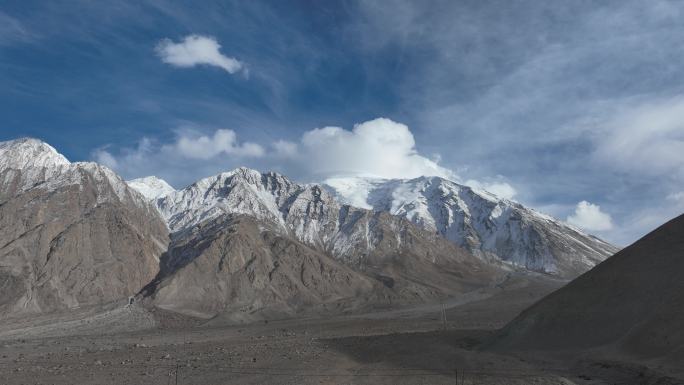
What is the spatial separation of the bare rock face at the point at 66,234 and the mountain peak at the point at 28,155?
25 centimetres

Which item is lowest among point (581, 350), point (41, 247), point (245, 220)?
point (581, 350)

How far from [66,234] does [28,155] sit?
156ft

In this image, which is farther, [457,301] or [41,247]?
[457,301]

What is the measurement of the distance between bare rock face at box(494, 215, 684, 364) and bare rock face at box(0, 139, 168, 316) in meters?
99.8

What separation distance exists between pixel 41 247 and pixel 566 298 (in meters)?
118

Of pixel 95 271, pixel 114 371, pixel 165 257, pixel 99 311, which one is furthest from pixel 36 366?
pixel 165 257

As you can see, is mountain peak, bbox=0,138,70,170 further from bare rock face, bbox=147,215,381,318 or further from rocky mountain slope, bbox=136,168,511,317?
bare rock face, bbox=147,215,381,318

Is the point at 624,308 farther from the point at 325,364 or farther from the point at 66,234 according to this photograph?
the point at 66,234

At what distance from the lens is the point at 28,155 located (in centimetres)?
16350

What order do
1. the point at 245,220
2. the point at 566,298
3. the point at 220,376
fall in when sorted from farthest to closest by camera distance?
1. the point at 245,220
2. the point at 566,298
3. the point at 220,376

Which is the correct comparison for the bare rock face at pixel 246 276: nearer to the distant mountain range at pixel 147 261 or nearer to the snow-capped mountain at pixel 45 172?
the distant mountain range at pixel 147 261

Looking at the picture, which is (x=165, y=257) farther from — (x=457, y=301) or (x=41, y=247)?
(x=457, y=301)

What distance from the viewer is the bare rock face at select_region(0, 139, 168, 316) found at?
379 ft

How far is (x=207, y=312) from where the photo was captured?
119875 mm
